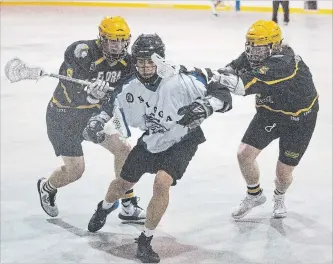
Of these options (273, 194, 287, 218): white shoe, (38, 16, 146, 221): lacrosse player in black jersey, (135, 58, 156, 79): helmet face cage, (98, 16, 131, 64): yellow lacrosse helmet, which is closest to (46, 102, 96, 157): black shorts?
(38, 16, 146, 221): lacrosse player in black jersey

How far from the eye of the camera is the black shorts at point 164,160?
2512 mm

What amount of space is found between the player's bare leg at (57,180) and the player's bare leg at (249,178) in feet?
1.86

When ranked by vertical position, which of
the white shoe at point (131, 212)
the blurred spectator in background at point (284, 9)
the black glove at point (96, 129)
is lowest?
the blurred spectator in background at point (284, 9)

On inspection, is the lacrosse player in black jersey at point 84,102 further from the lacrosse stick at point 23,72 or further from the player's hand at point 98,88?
the lacrosse stick at point 23,72

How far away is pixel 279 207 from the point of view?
3.01m

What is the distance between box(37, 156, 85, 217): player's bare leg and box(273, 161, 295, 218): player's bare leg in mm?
701

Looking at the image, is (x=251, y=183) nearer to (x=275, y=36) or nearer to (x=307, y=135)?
(x=307, y=135)

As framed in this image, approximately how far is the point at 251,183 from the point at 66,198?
0.71 metres

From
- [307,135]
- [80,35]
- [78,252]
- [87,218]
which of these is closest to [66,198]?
[87,218]

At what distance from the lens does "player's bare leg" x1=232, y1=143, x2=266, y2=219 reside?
286 cm

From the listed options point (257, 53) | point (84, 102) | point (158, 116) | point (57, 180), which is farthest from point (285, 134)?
point (57, 180)

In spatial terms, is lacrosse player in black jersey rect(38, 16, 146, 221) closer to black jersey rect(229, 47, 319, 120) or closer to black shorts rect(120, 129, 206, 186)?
black shorts rect(120, 129, 206, 186)

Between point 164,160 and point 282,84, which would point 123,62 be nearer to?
point 164,160

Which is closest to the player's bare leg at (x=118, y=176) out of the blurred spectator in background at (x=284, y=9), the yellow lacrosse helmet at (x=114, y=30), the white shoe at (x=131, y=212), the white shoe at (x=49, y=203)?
the white shoe at (x=131, y=212)
